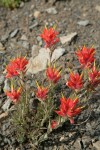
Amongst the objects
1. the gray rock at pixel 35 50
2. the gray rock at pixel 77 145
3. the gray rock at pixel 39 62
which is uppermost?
the gray rock at pixel 35 50

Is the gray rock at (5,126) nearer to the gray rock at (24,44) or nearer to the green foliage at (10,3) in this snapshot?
the gray rock at (24,44)

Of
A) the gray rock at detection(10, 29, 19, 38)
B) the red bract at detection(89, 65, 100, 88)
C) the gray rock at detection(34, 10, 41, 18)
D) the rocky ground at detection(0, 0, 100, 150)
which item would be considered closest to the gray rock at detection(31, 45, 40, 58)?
the rocky ground at detection(0, 0, 100, 150)

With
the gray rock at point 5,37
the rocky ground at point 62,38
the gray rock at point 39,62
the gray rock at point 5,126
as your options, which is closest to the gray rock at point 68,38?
the rocky ground at point 62,38

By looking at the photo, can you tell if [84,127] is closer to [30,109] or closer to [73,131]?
[73,131]

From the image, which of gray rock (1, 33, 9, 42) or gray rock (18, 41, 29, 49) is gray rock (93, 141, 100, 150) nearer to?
gray rock (18, 41, 29, 49)

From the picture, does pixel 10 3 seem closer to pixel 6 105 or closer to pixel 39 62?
pixel 39 62

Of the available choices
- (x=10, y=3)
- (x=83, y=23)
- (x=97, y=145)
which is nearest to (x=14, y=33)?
(x=10, y=3)

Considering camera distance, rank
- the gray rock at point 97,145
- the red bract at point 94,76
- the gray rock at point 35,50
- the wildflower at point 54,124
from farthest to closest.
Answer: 1. the gray rock at point 35,50
2. the gray rock at point 97,145
3. the wildflower at point 54,124
4. the red bract at point 94,76

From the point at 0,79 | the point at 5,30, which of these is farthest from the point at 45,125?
the point at 5,30

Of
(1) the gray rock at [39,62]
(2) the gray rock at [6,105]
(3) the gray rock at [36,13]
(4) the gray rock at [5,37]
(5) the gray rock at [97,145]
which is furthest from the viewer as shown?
(3) the gray rock at [36,13]
